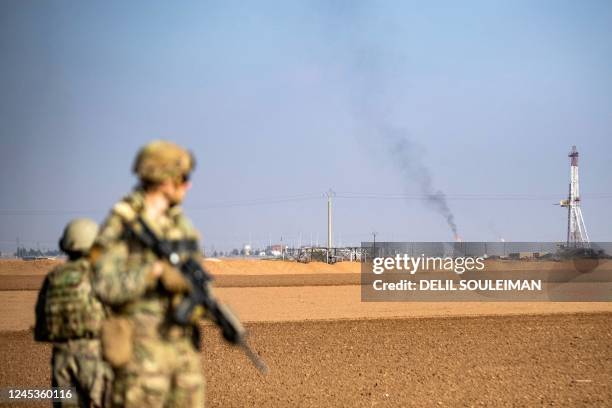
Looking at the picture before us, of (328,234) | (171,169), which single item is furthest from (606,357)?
(328,234)

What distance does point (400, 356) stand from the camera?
17.7m

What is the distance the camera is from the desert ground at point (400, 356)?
13.4 meters

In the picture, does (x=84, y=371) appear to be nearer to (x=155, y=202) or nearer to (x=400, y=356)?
(x=155, y=202)

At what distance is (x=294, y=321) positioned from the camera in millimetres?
25203

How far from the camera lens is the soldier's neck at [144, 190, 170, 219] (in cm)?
432

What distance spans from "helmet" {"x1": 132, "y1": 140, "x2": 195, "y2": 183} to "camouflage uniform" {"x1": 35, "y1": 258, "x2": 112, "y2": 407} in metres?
1.84

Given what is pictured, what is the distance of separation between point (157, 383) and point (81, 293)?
186 cm

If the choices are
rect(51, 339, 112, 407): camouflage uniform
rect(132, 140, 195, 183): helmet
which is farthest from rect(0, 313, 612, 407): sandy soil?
rect(132, 140, 195, 183): helmet

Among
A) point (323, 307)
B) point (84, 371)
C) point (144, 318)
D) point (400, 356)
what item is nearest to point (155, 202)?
point (144, 318)

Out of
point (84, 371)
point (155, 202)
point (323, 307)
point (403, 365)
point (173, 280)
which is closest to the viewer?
point (173, 280)

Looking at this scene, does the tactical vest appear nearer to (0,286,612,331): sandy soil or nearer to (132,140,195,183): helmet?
(132,140,195,183): helmet

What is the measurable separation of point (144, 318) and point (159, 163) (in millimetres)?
781

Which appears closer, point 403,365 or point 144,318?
point 144,318

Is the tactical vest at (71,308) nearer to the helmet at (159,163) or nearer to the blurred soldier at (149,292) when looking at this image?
the blurred soldier at (149,292)
